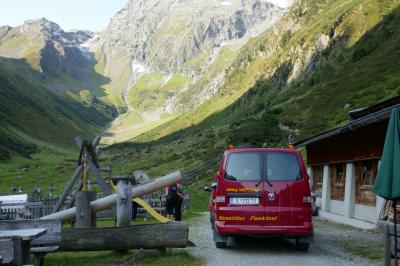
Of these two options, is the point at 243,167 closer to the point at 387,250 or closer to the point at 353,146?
the point at 387,250

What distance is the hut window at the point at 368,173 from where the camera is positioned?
19342mm

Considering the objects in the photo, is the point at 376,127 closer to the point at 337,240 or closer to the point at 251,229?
the point at 337,240

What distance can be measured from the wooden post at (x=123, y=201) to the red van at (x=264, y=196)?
6.97 feet

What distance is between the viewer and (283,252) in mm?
12672

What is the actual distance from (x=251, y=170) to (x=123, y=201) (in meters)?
3.11

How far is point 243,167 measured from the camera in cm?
1246

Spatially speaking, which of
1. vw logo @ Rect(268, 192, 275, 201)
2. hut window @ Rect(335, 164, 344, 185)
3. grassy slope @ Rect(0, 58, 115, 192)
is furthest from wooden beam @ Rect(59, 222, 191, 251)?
grassy slope @ Rect(0, 58, 115, 192)

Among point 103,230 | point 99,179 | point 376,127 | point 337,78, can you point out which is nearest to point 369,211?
point 376,127

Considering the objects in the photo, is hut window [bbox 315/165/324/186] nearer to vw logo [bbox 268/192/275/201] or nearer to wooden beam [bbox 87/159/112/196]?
wooden beam [bbox 87/159/112/196]

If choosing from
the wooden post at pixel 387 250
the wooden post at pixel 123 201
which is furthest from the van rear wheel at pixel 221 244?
the wooden post at pixel 387 250

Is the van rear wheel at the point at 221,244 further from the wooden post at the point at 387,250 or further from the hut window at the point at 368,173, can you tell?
the hut window at the point at 368,173

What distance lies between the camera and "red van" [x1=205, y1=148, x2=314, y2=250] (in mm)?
12016

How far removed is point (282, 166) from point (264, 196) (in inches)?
34.5

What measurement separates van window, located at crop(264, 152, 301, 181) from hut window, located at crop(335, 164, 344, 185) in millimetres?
11468
